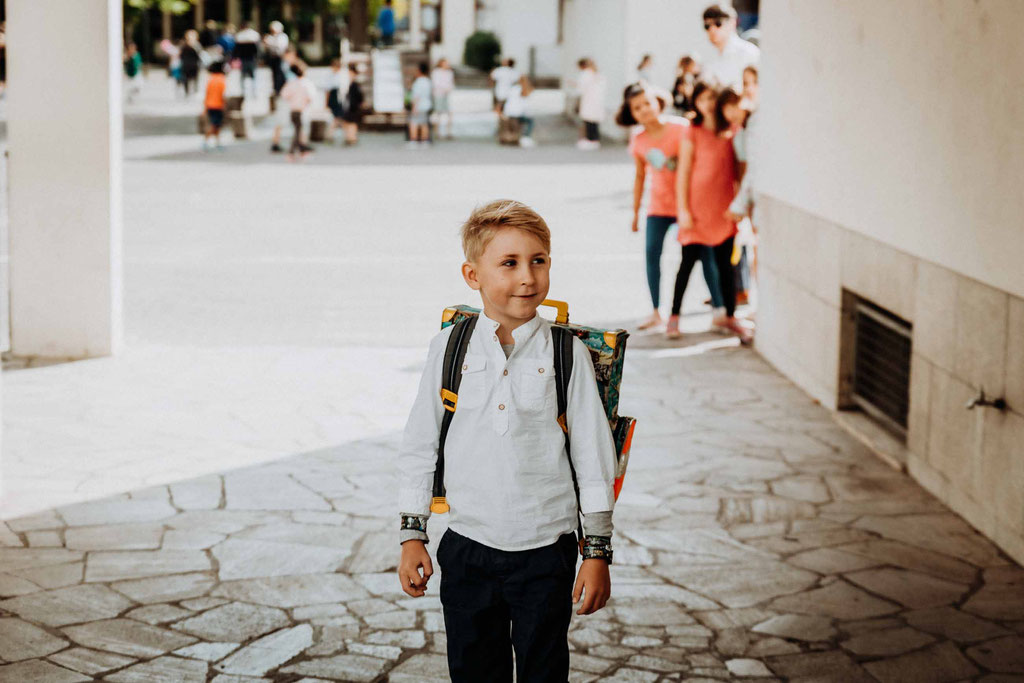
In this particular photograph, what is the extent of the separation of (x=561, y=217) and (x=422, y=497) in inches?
548

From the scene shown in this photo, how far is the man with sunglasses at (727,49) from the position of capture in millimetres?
11680

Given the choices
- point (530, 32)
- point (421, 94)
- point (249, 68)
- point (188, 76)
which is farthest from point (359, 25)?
point (530, 32)

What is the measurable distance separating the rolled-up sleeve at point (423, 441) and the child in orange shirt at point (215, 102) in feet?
78.6

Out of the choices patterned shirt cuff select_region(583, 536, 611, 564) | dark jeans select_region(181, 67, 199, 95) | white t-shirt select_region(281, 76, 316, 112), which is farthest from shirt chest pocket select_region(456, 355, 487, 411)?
dark jeans select_region(181, 67, 199, 95)

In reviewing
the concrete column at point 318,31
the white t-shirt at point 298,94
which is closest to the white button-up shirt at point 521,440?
the white t-shirt at point 298,94

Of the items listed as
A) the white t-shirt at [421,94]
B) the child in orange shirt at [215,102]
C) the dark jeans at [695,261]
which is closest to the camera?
the dark jeans at [695,261]

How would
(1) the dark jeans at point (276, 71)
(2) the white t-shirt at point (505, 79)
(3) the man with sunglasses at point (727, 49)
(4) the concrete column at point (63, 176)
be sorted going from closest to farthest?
(4) the concrete column at point (63, 176)
(3) the man with sunglasses at point (727, 49)
(2) the white t-shirt at point (505, 79)
(1) the dark jeans at point (276, 71)

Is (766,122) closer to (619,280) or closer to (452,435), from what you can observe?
(619,280)

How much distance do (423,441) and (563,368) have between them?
0.39 m

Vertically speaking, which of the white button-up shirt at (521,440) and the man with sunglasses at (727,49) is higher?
the man with sunglasses at (727,49)

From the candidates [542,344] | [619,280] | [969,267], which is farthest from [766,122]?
[542,344]

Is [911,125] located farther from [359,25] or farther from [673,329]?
[359,25]

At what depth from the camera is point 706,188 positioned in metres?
10.1

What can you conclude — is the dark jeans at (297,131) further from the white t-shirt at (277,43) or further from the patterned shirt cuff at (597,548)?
the patterned shirt cuff at (597,548)
